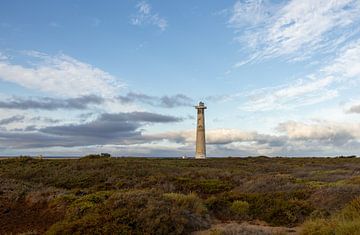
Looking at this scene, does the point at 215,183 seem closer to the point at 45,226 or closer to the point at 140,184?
the point at 140,184

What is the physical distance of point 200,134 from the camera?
187ft

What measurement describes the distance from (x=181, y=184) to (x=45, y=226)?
9.62 m

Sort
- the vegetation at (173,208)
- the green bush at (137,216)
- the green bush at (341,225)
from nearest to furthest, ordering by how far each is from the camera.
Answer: the green bush at (341,225), the green bush at (137,216), the vegetation at (173,208)

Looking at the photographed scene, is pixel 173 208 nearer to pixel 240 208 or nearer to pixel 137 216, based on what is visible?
pixel 137 216

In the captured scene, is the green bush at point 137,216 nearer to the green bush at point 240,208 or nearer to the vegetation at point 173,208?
the vegetation at point 173,208

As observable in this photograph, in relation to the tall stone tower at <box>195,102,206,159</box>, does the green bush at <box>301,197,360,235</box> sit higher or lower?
lower

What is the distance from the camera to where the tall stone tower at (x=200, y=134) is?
56.7m

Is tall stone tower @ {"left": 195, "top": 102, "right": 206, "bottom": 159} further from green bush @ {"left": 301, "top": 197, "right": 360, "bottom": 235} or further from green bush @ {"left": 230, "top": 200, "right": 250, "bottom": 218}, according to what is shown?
green bush @ {"left": 301, "top": 197, "right": 360, "bottom": 235}

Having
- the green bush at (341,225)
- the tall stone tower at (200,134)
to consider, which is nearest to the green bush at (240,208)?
the green bush at (341,225)

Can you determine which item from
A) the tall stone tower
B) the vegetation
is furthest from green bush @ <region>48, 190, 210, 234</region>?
the tall stone tower

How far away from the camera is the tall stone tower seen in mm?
56688

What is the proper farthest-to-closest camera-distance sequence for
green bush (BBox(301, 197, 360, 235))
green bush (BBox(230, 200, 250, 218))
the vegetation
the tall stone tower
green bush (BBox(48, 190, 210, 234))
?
the tall stone tower → green bush (BBox(230, 200, 250, 218)) → the vegetation → green bush (BBox(48, 190, 210, 234)) → green bush (BBox(301, 197, 360, 235))

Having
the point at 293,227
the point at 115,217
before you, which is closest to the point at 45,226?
the point at 115,217

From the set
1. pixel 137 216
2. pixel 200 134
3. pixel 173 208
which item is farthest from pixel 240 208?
pixel 200 134
